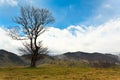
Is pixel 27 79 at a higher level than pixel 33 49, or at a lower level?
lower

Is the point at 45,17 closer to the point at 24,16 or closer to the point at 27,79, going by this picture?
the point at 24,16

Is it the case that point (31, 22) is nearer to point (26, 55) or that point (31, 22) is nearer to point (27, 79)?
point (26, 55)

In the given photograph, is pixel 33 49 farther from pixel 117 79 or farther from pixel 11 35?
pixel 117 79

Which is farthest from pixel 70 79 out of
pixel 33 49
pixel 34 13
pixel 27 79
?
pixel 34 13

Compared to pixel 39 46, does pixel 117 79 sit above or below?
below

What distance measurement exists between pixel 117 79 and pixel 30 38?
3804cm

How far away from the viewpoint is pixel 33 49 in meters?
68.7

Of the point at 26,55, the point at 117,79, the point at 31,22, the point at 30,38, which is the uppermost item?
the point at 31,22

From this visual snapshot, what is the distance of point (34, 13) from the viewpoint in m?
71.4

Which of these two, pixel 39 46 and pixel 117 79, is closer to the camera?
pixel 117 79

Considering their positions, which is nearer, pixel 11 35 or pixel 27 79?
pixel 27 79

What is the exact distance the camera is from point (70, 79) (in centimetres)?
3622

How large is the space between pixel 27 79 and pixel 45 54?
1311 inches

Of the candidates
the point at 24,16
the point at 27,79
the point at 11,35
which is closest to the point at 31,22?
the point at 24,16
